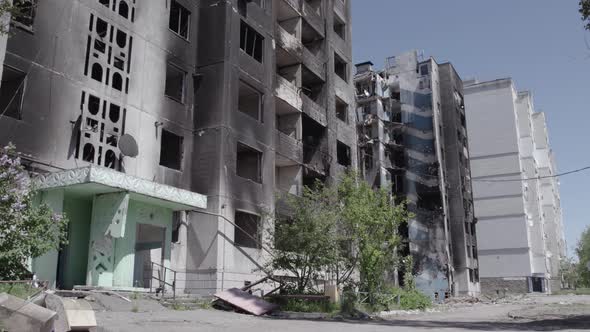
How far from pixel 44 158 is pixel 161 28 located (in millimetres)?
9974

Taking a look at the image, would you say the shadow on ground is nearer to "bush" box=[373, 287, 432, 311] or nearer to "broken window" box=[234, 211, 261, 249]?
"bush" box=[373, 287, 432, 311]

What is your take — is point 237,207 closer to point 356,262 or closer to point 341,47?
point 356,262

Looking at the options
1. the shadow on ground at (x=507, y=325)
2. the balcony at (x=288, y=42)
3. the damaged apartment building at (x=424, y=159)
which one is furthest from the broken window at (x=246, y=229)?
the damaged apartment building at (x=424, y=159)

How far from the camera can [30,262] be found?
19891 millimetres

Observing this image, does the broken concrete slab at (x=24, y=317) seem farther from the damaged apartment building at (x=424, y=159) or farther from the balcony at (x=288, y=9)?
the damaged apartment building at (x=424, y=159)

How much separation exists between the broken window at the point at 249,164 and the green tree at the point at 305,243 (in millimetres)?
5690

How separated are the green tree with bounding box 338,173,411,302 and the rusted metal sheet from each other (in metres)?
6.36

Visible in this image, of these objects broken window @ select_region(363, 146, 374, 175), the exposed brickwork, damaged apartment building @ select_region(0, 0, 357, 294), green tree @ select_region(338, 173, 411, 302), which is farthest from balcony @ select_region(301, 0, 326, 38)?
the exposed brickwork

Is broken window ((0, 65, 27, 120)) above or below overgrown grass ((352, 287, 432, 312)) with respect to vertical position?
above

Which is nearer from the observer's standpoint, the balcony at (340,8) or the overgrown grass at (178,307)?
the overgrown grass at (178,307)

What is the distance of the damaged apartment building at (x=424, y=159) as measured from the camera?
62.8 meters

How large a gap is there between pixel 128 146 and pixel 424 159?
4843cm

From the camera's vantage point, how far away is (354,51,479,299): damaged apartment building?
62844mm

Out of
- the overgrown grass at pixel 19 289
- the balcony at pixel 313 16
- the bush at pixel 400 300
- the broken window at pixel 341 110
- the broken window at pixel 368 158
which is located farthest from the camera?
the broken window at pixel 368 158
